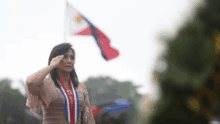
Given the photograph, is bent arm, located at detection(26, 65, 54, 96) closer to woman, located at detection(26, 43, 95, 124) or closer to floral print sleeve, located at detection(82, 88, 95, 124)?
woman, located at detection(26, 43, 95, 124)

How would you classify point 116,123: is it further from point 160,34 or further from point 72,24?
point 72,24

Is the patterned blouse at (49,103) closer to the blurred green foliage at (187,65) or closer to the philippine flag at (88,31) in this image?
the philippine flag at (88,31)

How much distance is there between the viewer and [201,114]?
36.6 metres

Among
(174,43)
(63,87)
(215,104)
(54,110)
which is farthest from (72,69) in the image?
(174,43)

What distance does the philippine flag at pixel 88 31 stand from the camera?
6781mm

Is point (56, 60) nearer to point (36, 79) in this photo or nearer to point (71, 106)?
point (36, 79)

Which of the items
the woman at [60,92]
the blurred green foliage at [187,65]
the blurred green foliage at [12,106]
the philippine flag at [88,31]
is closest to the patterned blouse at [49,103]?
the woman at [60,92]

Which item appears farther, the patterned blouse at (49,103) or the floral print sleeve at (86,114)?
the floral print sleeve at (86,114)

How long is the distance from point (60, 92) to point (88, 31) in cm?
254

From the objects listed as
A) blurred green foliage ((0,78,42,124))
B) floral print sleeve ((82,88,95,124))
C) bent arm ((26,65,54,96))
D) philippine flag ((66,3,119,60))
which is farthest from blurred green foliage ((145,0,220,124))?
bent arm ((26,65,54,96))

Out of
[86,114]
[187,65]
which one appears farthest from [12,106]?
[86,114]

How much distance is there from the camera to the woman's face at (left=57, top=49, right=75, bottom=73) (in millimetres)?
5086

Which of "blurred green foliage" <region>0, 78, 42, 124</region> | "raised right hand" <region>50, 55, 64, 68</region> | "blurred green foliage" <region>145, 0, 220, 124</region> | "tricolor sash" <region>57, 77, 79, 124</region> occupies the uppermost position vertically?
"blurred green foliage" <region>0, 78, 42, 124</region>

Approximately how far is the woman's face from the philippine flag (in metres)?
1.56
